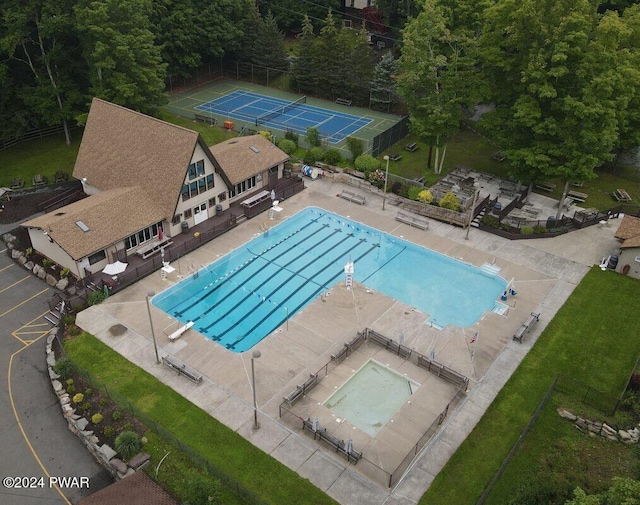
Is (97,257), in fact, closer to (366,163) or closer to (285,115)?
(366,163)

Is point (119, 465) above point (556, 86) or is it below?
below

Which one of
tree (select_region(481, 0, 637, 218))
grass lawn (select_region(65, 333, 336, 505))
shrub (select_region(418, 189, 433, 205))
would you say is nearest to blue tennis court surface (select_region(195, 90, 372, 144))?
shrub (select_region(418, 189, 433, 205))

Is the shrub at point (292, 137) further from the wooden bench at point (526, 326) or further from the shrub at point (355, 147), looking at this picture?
the wooden bench at point (526, 326)

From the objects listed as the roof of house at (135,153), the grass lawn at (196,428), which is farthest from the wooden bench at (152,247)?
the grass lawn at (196,428)

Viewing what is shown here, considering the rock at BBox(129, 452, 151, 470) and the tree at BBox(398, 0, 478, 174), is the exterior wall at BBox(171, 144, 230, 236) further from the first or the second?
the rock at BBox(129, 452, 151, 470)

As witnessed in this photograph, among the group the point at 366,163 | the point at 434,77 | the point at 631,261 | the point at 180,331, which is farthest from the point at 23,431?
the point at 434,77

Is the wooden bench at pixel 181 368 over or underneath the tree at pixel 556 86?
underneath
